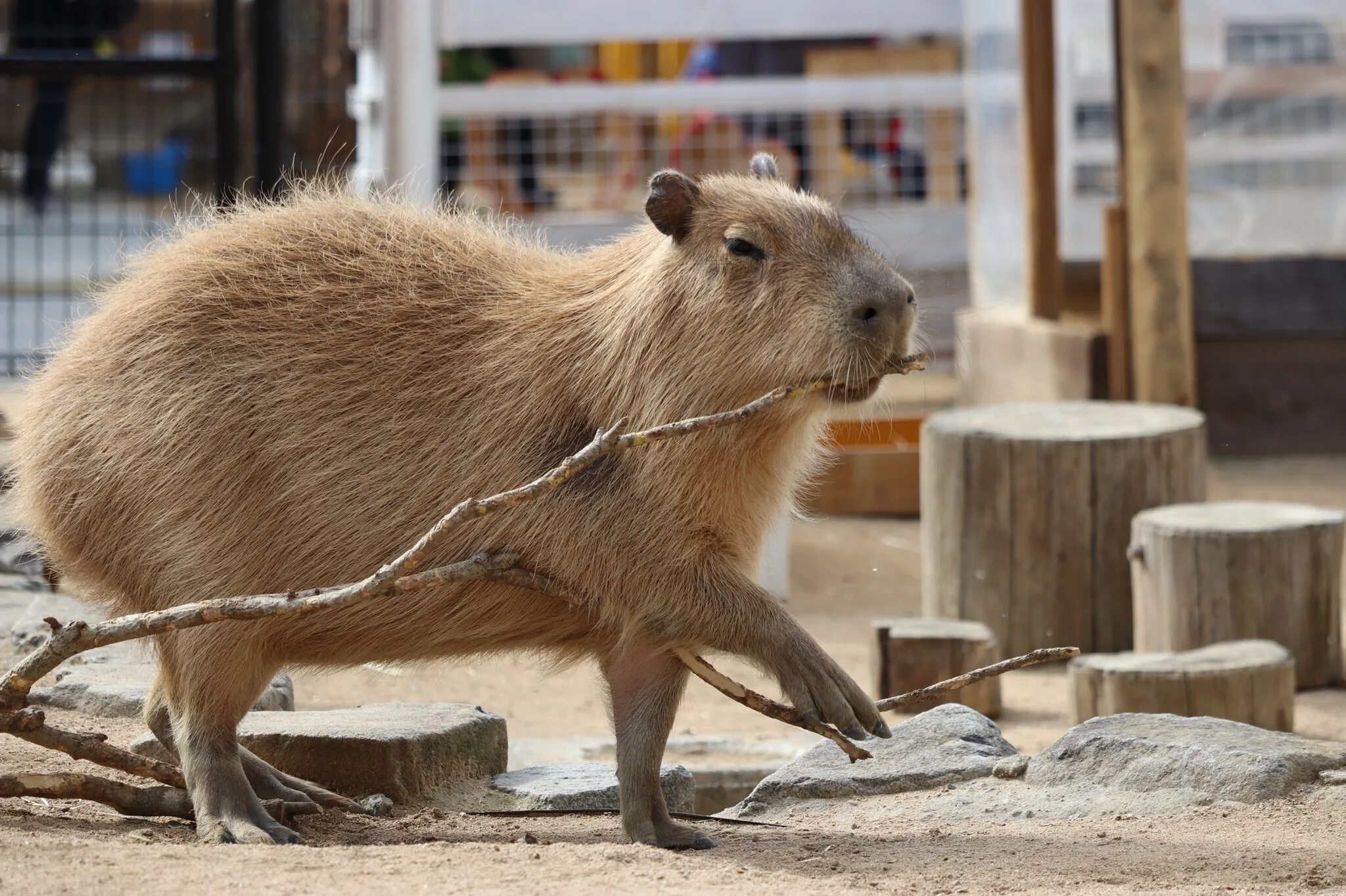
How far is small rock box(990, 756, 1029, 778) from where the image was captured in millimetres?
4219

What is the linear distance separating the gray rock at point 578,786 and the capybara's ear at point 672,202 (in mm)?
1329

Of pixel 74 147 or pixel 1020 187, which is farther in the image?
pixel 74 147

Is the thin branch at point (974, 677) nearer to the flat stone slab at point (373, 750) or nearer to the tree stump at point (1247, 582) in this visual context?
the flat stone slab at point (373, 750)

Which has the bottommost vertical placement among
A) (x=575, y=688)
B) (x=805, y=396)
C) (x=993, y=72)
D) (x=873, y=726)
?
(x=575, y=688)

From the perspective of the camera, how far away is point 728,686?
3766 millimetres

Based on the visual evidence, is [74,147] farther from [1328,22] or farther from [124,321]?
[124,321]

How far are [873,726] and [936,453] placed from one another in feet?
11.8

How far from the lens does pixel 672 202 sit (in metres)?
3.66

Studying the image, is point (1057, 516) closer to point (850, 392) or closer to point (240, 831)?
point (850, 392)

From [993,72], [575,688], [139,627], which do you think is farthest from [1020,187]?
[139,627]

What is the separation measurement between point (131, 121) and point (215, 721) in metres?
12.1

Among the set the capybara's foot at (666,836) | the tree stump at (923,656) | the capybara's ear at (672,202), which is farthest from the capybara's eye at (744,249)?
the tree stump at (923,656)

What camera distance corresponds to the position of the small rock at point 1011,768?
13.8 ft

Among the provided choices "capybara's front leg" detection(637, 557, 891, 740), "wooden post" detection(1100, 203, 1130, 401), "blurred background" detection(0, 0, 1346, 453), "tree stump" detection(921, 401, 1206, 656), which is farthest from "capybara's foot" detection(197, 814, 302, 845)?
"wooden post" detection(1100, 203, 1130, 401)
